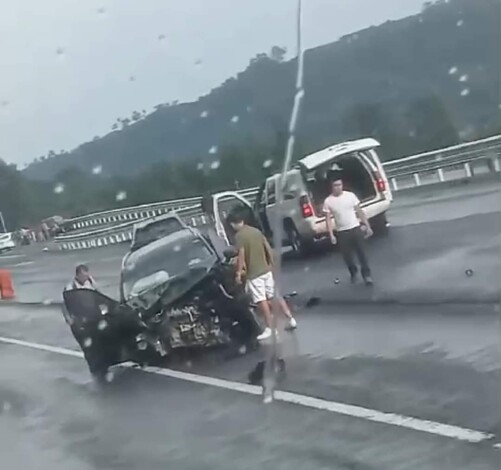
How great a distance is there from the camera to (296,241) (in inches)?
309

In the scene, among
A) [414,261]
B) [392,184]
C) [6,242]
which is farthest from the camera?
[414,261]

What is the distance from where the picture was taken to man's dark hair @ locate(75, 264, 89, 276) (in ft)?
23.1

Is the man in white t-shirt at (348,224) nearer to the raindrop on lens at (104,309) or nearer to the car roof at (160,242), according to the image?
the car roof at (160,242)

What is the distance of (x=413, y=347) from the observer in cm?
821

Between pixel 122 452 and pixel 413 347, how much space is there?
211cm

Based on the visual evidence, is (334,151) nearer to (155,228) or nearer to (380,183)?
(380,183)

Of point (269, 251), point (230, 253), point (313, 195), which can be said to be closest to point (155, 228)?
point (230, 253)

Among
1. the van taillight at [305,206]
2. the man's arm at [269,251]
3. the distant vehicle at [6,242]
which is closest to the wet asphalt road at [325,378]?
the distant vehicle at [6,242]

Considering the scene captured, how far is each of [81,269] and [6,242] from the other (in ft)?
2.82

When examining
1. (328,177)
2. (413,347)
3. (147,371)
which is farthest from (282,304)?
(147,371)

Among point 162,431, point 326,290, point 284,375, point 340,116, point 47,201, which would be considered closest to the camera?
point 47,201

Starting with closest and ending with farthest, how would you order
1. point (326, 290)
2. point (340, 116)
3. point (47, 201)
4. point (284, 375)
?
point (47, 201)
point (340, 116)
point (284, 375)
point (326, 290)

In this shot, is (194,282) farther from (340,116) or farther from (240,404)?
(340,116)

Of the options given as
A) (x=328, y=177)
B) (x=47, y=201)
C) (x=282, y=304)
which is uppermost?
(x=47, y=201)
